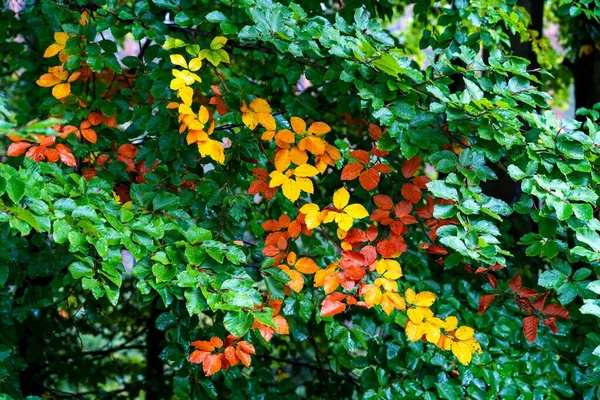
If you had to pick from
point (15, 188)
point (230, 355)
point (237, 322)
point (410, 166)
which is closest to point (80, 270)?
point (15, 188)

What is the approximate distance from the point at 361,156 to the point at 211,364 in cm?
77

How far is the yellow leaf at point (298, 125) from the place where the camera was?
2.17 m

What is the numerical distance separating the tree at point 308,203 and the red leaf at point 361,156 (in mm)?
15

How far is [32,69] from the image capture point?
329 centimetres

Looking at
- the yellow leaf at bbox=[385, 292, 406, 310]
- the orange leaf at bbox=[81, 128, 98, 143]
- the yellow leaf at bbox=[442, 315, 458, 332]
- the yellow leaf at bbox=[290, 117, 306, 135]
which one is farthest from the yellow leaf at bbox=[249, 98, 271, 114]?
the yellow leaf at bbox=[442, 315, 458, 332]

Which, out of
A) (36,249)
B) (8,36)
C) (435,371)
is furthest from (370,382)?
(8,36)

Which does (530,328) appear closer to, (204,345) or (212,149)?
(204,345)

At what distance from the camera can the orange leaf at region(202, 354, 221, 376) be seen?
2.03m

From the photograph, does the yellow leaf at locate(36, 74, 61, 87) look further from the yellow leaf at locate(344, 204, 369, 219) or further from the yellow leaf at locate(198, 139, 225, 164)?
the yellow leaf at locate(344, 204, 369, 219)

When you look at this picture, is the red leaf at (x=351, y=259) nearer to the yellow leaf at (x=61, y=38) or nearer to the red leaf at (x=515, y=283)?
the red leaf at (x=515, y=283)

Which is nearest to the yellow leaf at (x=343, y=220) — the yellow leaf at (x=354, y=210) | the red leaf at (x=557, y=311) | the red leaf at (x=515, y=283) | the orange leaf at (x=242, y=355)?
the yellow leaf at (x=354, y=210)

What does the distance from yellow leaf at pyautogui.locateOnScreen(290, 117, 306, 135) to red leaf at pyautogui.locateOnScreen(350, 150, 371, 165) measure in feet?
0.57

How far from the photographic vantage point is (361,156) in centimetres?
225

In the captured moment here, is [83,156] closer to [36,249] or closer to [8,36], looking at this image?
[36,249]
